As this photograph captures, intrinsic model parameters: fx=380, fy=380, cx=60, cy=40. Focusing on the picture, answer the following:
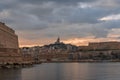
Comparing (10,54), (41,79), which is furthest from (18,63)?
(41,79)

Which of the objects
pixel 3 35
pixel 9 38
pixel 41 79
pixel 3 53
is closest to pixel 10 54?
pixel 3 53

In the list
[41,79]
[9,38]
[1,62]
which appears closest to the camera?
[41,79]

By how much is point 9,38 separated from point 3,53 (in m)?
24.3

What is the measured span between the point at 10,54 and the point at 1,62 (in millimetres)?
6084

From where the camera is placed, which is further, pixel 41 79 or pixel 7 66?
pixel 7 66

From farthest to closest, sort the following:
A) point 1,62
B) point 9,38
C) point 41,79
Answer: point 9,38, point 1,62, point 41,79

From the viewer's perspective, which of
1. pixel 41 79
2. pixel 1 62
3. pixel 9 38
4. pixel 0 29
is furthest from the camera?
pixel 9 38

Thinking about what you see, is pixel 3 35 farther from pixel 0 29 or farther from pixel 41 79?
pixel 41 79

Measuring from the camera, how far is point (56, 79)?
185ft

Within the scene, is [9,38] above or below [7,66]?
above

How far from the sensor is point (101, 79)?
5716 centimetres

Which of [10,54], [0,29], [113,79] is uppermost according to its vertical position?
[0,29]

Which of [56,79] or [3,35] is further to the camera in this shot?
[3,35]

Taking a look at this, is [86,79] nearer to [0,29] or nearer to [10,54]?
[10,54]
